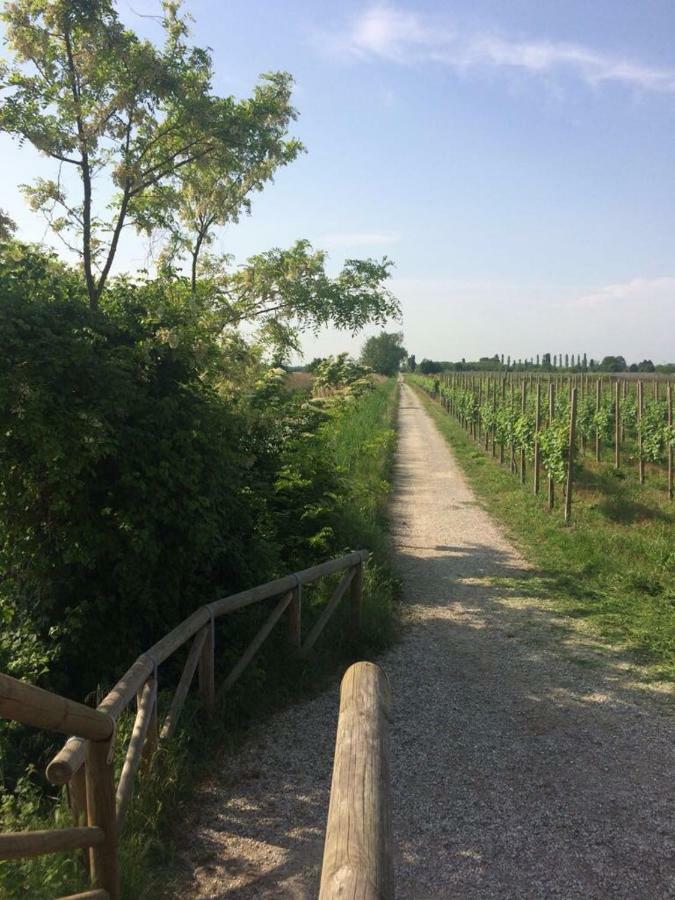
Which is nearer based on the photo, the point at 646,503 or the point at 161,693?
the point at 161,693

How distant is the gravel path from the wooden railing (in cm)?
59

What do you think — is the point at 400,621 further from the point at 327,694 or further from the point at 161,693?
the point at 161,693

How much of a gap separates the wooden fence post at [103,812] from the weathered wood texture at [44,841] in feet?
0.17

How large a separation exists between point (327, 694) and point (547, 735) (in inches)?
72.1

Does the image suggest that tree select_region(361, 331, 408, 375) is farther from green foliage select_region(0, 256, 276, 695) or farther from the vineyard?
green foliage select_region(0, 256, 276, 695)

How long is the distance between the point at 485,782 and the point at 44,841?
298cm

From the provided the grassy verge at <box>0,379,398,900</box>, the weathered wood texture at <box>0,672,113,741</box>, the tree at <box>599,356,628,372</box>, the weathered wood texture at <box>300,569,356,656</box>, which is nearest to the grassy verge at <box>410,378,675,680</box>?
the grassy verge at <box>0,379,398,900</box>

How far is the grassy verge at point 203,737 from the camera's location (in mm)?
3221

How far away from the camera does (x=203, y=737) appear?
16.7ft

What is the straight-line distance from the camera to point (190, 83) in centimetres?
889

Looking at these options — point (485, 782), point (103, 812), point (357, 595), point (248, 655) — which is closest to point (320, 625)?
point (357, 595)

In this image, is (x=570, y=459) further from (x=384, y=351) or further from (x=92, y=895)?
(x=384, y=351)

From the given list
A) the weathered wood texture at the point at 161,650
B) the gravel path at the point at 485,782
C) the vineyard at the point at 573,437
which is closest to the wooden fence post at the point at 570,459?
the vineyard at the point at 573,437

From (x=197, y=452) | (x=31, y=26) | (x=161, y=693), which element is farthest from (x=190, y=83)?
(x=161, y=693)
